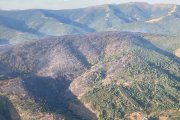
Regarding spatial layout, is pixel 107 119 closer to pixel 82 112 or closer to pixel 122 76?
pixel 82 112

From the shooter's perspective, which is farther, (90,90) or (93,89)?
(93,89)

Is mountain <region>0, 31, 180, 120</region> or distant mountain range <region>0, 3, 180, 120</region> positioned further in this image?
mountain <region>0, 31, 180, 120</region>

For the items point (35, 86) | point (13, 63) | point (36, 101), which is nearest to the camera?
point (36, 101)

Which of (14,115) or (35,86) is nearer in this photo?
(14,115)

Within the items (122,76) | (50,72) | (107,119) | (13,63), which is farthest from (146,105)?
(13,63)

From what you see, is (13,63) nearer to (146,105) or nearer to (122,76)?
(122,76)

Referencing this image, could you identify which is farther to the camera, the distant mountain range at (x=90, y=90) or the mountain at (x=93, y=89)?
the mountain at (x=93, y=89)

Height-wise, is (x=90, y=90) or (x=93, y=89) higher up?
(x=93, y=89)

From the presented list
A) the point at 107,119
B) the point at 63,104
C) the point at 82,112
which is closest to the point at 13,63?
the point at 63,104

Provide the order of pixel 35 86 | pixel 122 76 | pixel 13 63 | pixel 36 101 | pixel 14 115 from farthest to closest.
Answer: pixel 13 63 < pixel 122 76 < pixel 35 86 < pixel 36 101 < pixel 14 115
